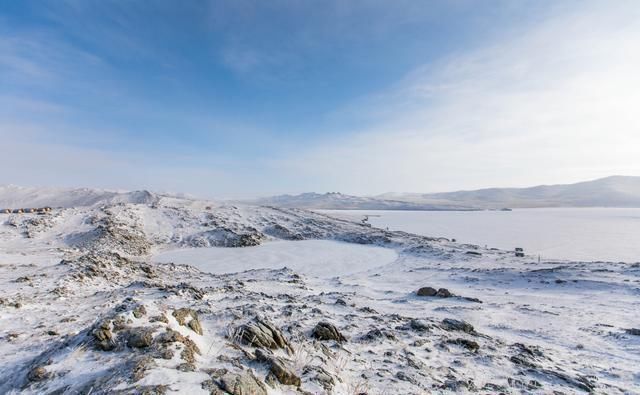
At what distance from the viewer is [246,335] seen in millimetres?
5875

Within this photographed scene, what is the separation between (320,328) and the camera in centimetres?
766

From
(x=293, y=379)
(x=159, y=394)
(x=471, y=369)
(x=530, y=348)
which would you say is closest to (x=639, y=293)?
(x=530, y=348)

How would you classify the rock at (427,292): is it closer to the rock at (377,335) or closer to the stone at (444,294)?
the stone at (444,294)

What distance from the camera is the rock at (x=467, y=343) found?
307 inches

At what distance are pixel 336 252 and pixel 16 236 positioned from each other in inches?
1063

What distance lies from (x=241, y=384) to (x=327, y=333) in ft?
12.8

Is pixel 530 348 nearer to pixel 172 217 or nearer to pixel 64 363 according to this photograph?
pixel 64 363

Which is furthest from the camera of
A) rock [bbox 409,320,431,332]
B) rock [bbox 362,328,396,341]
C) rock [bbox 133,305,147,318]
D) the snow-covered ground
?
rock [bbox 409,320,431,332]

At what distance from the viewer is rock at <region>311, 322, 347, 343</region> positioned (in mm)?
7496

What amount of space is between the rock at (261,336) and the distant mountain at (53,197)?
5922 centimetres

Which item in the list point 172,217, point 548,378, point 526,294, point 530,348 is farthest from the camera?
point 172,217

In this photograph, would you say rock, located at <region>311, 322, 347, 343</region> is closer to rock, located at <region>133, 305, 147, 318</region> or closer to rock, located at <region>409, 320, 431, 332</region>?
rock, located at <region>409, 320, 431, 332</region>

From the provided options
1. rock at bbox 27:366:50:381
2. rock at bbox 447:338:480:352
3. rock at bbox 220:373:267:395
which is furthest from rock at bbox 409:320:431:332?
rock at bbox 27:366:50:381

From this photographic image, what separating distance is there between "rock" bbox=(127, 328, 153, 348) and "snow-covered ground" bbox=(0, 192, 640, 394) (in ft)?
0.06
